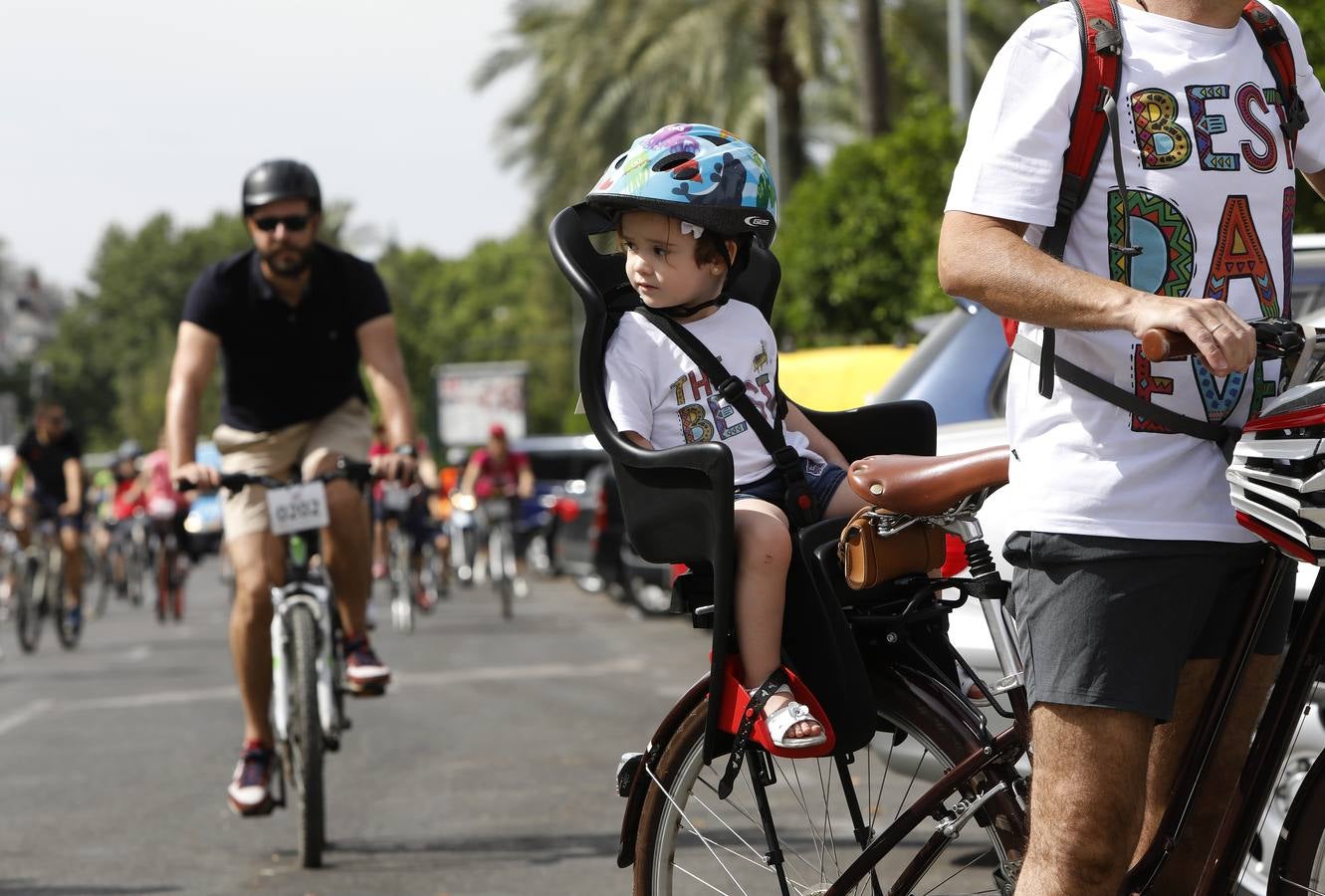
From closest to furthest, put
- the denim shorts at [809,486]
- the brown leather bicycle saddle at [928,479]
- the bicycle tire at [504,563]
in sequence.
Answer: the brown leather bicycle saddle at [928,479] < the denim shorts at [809,486] < the bicycle tire at [504,563]

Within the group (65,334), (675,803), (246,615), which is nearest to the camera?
(675,803)

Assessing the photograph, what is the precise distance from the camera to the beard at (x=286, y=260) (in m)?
6.54

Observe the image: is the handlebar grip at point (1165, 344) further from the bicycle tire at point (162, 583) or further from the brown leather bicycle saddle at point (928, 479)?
the bicycle tire at point (162, 583)

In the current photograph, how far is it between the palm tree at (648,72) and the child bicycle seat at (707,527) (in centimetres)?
2117

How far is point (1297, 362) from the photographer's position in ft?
8.95

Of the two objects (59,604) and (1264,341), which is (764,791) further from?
(59,604)

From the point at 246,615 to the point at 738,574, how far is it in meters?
3.50

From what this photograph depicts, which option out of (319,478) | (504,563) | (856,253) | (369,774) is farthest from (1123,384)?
(856,253)

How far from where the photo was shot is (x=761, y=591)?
11.0ft

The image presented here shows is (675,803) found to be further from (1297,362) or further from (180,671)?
(180,671)

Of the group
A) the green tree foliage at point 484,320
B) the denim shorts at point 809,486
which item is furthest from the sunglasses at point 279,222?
the green tree foliage at point 484,320

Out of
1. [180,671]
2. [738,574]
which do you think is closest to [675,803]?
[738,574]

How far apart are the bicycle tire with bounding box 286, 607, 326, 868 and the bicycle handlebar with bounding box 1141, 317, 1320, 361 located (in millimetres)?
4047

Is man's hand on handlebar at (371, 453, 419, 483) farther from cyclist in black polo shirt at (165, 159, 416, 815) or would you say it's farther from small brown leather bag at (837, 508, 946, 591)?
small brown leather bag at (837, 508, 946, 591)
